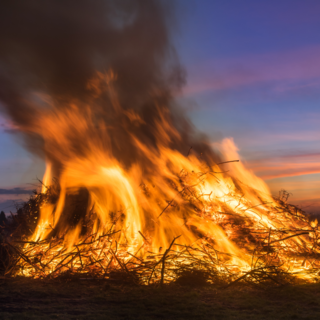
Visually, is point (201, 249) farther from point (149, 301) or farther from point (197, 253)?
point (149, 301)

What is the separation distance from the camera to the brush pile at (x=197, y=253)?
6562mm

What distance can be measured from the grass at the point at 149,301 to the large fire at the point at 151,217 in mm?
650

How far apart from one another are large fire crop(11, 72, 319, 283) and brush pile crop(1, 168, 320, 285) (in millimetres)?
25

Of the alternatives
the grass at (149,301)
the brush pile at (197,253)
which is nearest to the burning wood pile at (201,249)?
the brush pile at (197,253)

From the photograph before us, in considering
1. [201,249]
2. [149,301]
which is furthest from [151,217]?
[149,301]

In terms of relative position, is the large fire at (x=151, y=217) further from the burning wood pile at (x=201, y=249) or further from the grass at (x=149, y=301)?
the grass at (x=149, y=301)

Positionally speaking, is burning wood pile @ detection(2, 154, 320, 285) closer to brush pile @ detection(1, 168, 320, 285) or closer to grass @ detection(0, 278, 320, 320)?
brush pile @ detection(1, 168, 320, 285)

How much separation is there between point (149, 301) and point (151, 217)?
3.31m

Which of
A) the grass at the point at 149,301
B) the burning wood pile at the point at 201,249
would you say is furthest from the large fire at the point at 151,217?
the grass at the point at 149,301

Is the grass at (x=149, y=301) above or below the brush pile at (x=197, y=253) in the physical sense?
below

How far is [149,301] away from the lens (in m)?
5.10

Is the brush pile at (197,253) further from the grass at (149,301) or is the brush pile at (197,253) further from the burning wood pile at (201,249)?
the grass at (149,301)

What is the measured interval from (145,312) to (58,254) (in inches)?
132

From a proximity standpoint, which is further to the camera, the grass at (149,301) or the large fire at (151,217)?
the large fire at (151,217)
